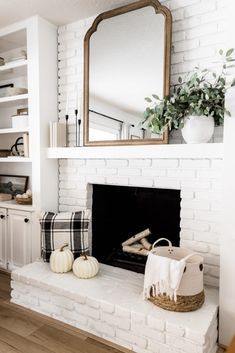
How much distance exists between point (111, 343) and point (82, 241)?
0.81 meters

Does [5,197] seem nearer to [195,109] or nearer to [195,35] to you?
[195,109]

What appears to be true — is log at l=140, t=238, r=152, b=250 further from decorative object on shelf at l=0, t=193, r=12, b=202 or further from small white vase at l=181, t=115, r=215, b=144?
decorative object on shelf at l=0, t=193, r=12, b=202

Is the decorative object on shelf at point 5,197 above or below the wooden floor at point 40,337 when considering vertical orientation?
Result: above

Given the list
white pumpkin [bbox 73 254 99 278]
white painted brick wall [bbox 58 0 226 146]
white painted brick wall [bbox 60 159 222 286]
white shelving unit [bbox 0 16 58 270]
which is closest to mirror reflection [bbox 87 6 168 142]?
white painted brick wall [bbox 58 0 226 146]

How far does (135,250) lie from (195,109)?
1307mm

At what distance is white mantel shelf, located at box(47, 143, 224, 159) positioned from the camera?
A: 1.80 m

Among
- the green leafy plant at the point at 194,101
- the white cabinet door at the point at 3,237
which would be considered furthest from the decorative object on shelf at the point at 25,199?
the green leafy plant at the point at 194,101

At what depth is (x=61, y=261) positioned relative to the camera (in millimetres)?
2166

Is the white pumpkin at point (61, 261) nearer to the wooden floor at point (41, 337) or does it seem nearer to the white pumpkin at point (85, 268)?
the white pumpkin at point (85, 268)

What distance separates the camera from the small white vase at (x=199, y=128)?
5.85 feet

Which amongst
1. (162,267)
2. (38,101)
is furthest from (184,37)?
(162,267)

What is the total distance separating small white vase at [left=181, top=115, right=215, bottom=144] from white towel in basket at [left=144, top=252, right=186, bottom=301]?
79 cm

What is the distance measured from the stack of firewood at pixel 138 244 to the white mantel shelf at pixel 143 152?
723mm

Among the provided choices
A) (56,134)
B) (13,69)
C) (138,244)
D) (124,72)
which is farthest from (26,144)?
(138,244)
